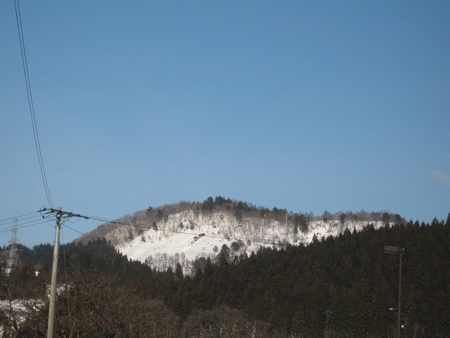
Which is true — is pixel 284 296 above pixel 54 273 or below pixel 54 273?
below

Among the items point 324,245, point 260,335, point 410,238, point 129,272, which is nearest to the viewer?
point 260,335

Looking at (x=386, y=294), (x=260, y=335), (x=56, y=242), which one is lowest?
(x=260, y=335)

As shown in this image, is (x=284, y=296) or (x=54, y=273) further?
(x=284, y=296)

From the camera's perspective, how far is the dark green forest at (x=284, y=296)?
133 feet

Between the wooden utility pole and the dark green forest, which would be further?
the dark green forest

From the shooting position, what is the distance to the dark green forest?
40.7 meters

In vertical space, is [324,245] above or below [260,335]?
above

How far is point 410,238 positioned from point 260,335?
38105 mm

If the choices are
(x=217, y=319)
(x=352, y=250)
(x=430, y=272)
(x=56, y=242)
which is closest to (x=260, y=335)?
(x=217, y=319)

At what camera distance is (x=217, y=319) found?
71.2 m

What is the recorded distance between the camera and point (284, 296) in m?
76.1

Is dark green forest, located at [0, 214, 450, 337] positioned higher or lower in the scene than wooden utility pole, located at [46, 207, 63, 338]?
lower

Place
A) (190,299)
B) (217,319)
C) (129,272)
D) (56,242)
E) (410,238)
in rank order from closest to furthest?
(56,242)
(217,319)
(190,299)
(410,238)
(129,272)

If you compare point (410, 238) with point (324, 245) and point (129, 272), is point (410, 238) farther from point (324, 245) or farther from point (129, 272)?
point (129, 272)
